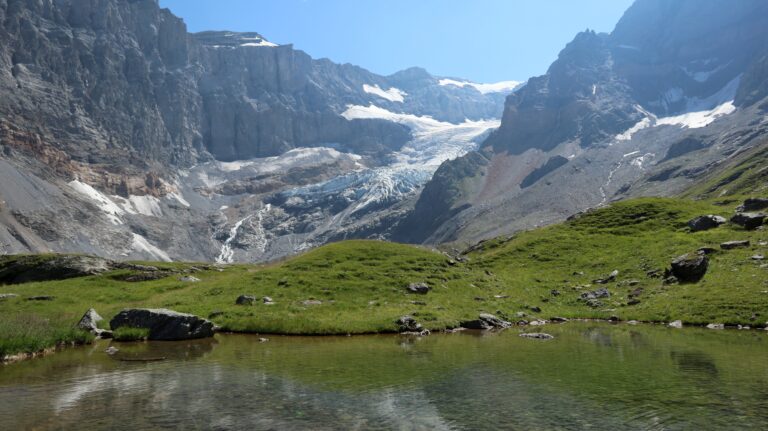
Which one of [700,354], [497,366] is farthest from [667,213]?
[497,366]

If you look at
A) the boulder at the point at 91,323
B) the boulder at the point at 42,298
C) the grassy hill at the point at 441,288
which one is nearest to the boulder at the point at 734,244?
the grassy hill at the point at 441,288

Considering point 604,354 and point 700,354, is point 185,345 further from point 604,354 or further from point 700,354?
point 700,354

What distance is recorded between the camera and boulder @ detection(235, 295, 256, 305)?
151ft

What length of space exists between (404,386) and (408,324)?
17.6 metres

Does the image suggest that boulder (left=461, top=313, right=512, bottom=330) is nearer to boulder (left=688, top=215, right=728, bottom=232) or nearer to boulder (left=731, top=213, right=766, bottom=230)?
boulder (left=731, top=213, right=766, bottom=230)

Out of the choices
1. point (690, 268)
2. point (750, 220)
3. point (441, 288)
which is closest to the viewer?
point (690, 268)

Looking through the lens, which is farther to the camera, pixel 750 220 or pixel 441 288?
pixel 750 220

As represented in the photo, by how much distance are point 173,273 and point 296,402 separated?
59.2 m

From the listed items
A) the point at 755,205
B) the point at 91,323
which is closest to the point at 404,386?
the point at 91,323

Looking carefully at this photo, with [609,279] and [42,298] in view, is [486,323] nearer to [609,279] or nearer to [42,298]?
[609,279]

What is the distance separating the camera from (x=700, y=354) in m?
27.5

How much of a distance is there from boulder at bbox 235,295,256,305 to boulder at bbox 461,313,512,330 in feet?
60.9

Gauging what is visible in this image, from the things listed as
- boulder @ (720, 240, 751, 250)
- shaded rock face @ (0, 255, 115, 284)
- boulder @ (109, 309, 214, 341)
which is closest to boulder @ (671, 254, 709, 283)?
boulder @ (720, 240, 751, 250)

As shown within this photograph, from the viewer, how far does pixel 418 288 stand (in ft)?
166
